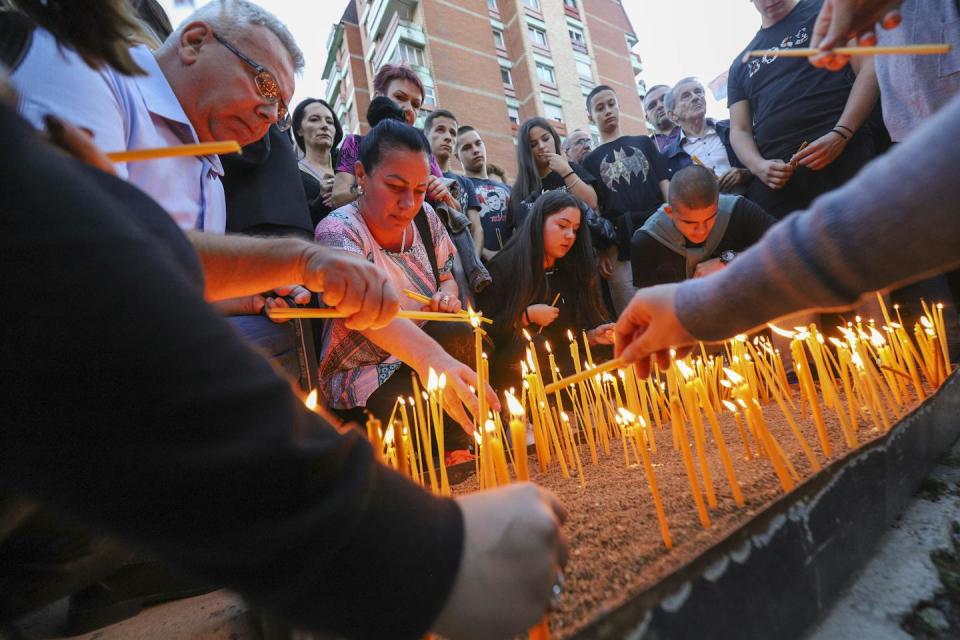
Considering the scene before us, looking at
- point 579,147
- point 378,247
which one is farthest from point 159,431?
point 579,147

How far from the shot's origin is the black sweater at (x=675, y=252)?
2.71 m

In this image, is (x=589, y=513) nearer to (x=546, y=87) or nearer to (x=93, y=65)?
(x=93, y=65)

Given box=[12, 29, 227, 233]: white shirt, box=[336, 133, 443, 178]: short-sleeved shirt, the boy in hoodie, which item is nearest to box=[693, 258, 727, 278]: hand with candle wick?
the boy in hoodie

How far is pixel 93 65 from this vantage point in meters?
0.59

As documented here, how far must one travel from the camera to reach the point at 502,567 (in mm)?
425

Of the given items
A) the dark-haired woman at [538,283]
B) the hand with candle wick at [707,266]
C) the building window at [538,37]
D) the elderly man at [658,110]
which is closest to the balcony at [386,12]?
the building window at [538,37]

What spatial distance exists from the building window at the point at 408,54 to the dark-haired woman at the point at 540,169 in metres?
12.9

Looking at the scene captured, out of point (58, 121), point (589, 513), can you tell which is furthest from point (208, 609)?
point (58, 121)

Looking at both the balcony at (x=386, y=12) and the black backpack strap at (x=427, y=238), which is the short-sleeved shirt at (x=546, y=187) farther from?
the balcony at (x=386, y=12)

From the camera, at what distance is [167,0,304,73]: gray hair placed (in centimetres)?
130

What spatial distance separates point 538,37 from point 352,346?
18147 mm

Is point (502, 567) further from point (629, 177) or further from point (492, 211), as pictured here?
point (629, 177)

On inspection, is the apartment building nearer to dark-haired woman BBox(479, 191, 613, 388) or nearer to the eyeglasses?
dark-haired woman BBox(479, 191, 613, 388)

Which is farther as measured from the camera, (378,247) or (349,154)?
(349,154)
